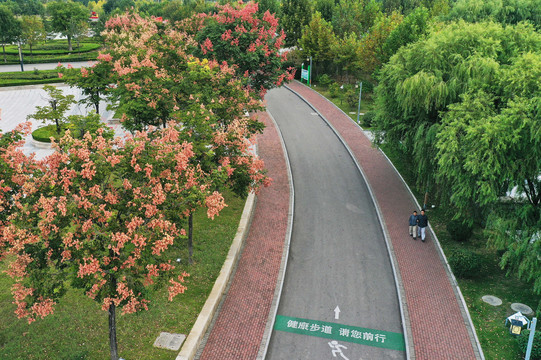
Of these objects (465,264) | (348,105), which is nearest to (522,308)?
(465,264)

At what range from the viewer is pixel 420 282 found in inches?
789

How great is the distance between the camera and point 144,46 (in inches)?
1228

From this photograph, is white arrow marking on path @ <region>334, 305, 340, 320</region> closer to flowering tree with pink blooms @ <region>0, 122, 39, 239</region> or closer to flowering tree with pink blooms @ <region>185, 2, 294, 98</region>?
flowering tree with pink blooms @ <region>0, 122, 39, 239</region>

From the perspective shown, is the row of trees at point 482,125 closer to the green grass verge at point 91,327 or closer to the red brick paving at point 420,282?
the red brick paving at point 420,282

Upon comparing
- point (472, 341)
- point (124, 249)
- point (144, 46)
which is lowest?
point (472, 341)

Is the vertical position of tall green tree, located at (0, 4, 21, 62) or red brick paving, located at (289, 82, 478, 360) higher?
tall green tree, located at (0, 4, 21, 62)

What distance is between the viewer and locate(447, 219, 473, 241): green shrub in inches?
904

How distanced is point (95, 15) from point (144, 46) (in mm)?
78103

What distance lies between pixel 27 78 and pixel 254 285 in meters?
44.8

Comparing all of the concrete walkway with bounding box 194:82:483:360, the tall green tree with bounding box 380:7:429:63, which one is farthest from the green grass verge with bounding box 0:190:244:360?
the tall green tree with bounding box 380:7:429:63

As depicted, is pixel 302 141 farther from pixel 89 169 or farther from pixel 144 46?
pixel 89 169

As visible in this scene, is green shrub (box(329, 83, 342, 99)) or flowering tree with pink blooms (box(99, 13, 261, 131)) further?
green shrub (box(329, 83, 342, 99))

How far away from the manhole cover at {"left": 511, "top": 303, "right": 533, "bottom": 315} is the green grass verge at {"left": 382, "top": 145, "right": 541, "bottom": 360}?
0.19 meters

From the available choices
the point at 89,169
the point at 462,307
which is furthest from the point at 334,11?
the point at 89,169
